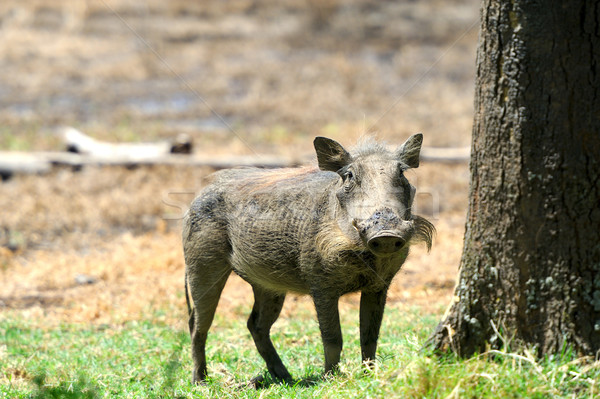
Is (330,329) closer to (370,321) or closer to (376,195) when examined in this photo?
(370,321)

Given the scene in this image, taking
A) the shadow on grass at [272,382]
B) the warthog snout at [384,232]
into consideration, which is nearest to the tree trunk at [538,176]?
the warthog snout at [384,232]

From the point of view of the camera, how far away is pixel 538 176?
9.93ft

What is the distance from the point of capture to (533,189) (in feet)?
9.98

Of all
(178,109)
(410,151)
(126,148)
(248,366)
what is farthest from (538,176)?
(178,109)

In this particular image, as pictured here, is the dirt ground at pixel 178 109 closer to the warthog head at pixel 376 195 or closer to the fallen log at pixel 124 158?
the fallen log at pixel 124 158

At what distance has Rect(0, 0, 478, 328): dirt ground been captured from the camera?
24.8 ft

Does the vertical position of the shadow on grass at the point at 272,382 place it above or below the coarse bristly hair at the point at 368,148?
below

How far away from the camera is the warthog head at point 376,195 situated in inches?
136

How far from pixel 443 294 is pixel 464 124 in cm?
788

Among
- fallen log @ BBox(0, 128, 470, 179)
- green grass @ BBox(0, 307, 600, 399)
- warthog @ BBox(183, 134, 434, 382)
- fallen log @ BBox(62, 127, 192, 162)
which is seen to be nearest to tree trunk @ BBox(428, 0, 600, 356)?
green grass @ BBox(0, 307, 600, 399)

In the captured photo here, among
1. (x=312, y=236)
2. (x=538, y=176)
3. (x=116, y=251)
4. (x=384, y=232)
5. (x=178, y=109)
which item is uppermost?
(x=178, y=109)

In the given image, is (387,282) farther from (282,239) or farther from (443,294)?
(443,294)

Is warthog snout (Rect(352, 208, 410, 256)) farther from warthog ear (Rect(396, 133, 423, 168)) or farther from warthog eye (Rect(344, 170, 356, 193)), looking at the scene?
warthog ear (Rect(396, 133, 423, 168))

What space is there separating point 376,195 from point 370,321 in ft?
2.55
